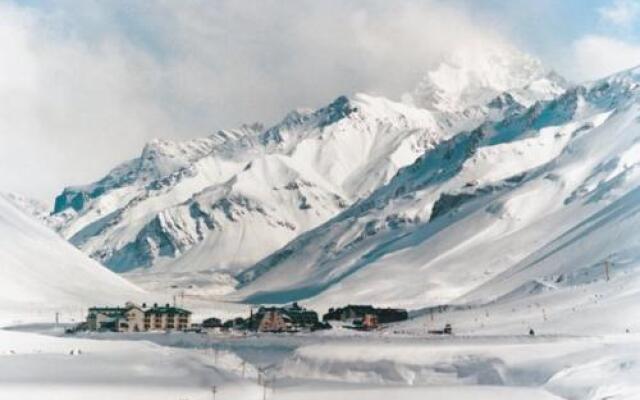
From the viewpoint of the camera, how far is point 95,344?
174 metres

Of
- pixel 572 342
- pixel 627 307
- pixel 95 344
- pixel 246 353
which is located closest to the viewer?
pixel 572 342

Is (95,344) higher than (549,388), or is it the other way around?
(95,344)

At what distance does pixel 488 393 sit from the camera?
3794 inches

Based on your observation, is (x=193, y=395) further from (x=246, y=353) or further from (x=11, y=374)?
→ (x=246, y=353)

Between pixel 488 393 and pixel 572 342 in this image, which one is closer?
pixel 488 393

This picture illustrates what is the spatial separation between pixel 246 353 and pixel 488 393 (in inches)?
2390

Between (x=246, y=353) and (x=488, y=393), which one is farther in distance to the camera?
(x=246, y=353)

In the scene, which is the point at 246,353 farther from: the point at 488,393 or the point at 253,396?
the point at 488,393

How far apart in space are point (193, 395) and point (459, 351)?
32.7 meters

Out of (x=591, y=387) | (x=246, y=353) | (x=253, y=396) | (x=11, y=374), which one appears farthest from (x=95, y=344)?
(x=591, y=387)

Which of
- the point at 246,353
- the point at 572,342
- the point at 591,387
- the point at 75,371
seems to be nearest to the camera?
the point at 591,387

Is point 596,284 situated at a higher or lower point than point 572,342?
higher

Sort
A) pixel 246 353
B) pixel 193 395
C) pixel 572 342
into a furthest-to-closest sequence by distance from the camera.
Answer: pixel 246 353 → pixel 572 342 → pixel 193 395

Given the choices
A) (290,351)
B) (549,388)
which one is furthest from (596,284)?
(549,388)
